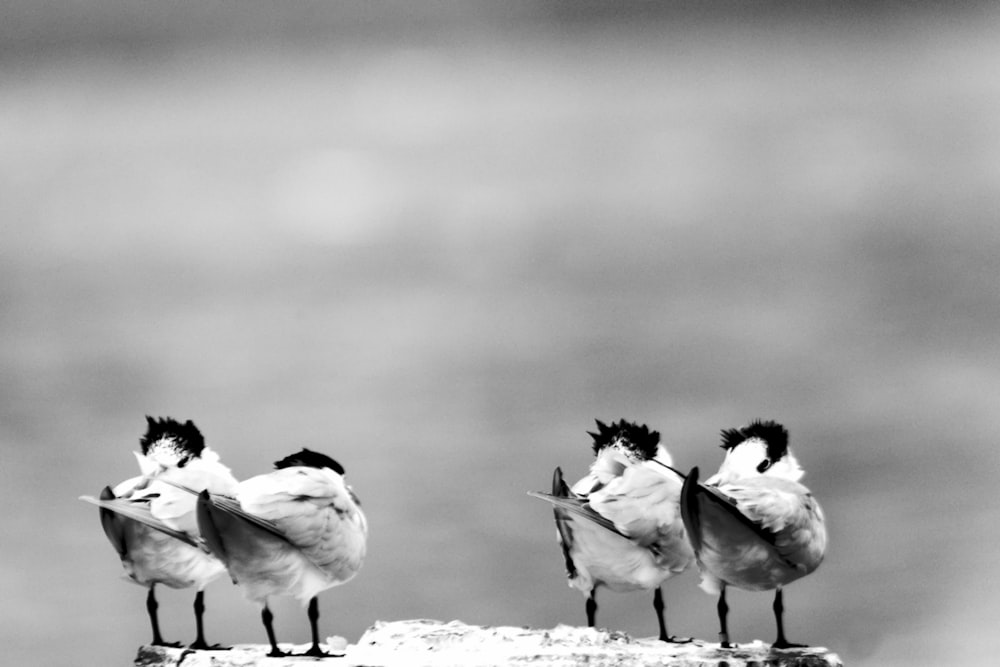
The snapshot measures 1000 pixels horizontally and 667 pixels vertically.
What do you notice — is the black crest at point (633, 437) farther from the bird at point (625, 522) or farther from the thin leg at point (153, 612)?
the thin leg at point (153, 612)

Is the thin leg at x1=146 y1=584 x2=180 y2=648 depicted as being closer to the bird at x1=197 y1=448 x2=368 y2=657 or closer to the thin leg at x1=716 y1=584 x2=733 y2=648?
the bird at x1=197 y1=448 x2=368 y2=657

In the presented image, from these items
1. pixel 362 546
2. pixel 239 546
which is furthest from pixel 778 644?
pixel 239 546

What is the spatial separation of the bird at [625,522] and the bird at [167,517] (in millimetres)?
1166

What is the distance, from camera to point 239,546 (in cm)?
441

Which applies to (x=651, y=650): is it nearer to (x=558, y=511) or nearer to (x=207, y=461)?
(x=558, y=511)

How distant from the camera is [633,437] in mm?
5043

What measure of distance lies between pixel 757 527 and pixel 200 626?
186cm

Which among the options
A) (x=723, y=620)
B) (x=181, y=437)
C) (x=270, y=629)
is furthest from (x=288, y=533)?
(x=723, y=620)

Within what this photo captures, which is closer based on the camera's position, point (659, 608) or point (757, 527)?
point (757, 527)

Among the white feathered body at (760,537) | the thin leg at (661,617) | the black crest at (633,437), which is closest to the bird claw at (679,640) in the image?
the thin leg at (661,617)

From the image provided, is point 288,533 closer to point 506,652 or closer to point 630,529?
point 506,652

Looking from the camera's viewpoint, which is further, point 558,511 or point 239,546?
point 558,511

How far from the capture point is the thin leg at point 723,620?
15.3 feet

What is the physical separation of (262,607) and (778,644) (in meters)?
1.64
